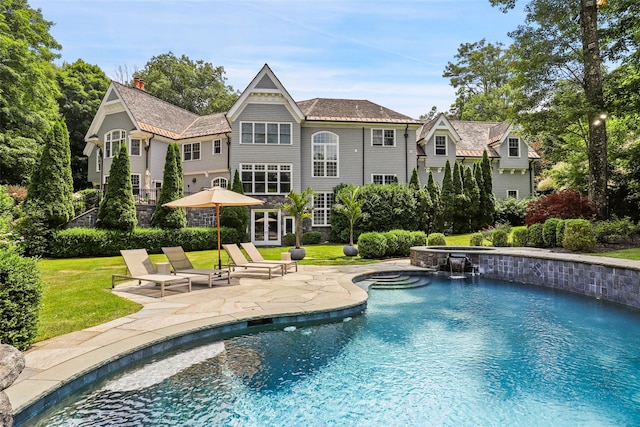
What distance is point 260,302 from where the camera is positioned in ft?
25.4

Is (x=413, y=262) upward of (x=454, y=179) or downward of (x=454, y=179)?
downward

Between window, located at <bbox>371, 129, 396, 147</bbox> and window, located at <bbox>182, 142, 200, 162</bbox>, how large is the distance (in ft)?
43.3

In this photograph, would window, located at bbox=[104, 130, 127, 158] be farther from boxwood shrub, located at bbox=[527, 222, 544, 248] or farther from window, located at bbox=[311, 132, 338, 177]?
boxwood shrub, located at bbox=[527, 222, 544, 248]

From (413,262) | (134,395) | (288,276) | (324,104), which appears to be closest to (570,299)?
A: (413,262)

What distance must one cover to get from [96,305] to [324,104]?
23415mm

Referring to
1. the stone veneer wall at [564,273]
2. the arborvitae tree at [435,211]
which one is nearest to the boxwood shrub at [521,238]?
the stone veneer wall at [564,273]

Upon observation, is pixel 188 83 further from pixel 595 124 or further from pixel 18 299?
pixel 18 299

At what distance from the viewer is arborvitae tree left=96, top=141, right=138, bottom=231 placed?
18.5m

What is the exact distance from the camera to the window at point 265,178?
963 inches

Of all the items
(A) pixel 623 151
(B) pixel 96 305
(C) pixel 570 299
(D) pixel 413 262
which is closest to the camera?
(B) pixel 96 305

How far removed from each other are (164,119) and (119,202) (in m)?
12.0

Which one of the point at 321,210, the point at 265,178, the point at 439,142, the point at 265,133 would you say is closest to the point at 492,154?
the point at 439,142

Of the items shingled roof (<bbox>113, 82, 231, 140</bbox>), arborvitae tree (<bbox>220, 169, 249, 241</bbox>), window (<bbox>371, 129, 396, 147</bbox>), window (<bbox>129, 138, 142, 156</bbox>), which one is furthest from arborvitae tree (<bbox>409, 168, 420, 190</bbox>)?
window (<bbox>129, 138, 142, 156</bbox>)

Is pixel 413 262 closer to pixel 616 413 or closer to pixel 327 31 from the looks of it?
pixel 327 31
